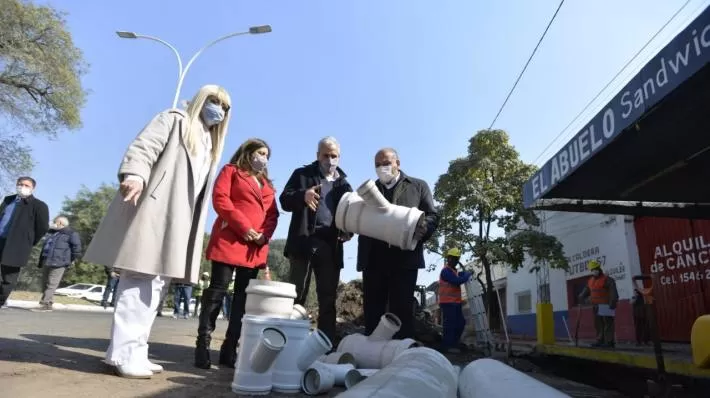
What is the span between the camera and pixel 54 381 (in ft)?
7.26

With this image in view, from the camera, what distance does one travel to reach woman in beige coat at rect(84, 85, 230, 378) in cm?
258

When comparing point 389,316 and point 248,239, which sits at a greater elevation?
point 248,239

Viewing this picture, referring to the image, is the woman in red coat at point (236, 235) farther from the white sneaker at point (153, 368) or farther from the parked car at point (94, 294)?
the parked car at point (94, 294)

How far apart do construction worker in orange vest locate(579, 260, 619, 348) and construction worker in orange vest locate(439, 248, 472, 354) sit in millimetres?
3269

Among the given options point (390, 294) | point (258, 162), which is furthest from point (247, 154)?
point (390, 294)

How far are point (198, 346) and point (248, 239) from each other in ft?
2.41

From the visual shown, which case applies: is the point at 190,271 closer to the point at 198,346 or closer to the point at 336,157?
the point at 198,346

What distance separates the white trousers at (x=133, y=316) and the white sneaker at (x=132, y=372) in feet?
0.08

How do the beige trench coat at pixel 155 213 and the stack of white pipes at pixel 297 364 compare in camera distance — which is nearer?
the stack of white pipes at pixel 297 364

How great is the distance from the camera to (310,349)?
100 inches

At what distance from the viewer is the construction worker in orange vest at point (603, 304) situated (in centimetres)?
920

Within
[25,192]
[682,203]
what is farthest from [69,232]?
[682,203]

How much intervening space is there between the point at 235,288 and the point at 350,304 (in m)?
8.01

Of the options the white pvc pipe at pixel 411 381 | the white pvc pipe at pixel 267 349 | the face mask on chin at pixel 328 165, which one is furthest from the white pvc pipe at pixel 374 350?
the face mask on chin at pixel 328 165
